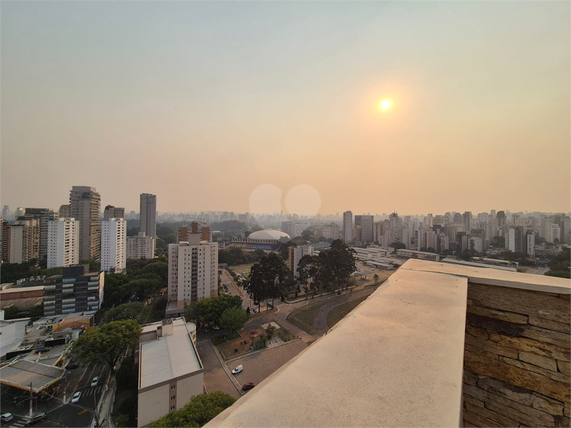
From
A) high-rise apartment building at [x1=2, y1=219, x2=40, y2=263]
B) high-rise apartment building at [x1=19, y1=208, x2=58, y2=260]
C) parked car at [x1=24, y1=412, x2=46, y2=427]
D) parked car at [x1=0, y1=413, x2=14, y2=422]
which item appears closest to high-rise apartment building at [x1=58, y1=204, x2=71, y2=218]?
high-rise apartment building at [x1=19, y1=208, x2=58, y2=260]

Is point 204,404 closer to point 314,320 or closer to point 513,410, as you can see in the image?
point 513,410

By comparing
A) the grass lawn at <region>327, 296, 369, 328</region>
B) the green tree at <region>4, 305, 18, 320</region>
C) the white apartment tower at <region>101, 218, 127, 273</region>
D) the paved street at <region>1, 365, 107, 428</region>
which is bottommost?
the paved street at <region>1, 365, 107, 428</region>

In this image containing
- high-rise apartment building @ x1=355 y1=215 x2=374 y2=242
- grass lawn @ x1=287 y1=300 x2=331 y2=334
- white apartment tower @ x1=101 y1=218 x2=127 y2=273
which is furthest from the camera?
high-rise apartment building @ x1=355 y1=215 x2=374 y2=242

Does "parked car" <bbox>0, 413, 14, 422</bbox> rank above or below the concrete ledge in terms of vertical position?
below

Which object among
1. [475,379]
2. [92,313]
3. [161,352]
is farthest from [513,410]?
[92,313]

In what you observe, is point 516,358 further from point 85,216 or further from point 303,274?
point 85,216

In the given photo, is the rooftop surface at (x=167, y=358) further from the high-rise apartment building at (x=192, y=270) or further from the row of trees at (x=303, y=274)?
the high-rise apartment building at (x=192, y=270)

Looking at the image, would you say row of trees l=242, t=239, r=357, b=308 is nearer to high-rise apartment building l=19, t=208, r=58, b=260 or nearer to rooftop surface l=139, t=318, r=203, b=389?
rooftop surface l=139, t=318, r=203, b=389
